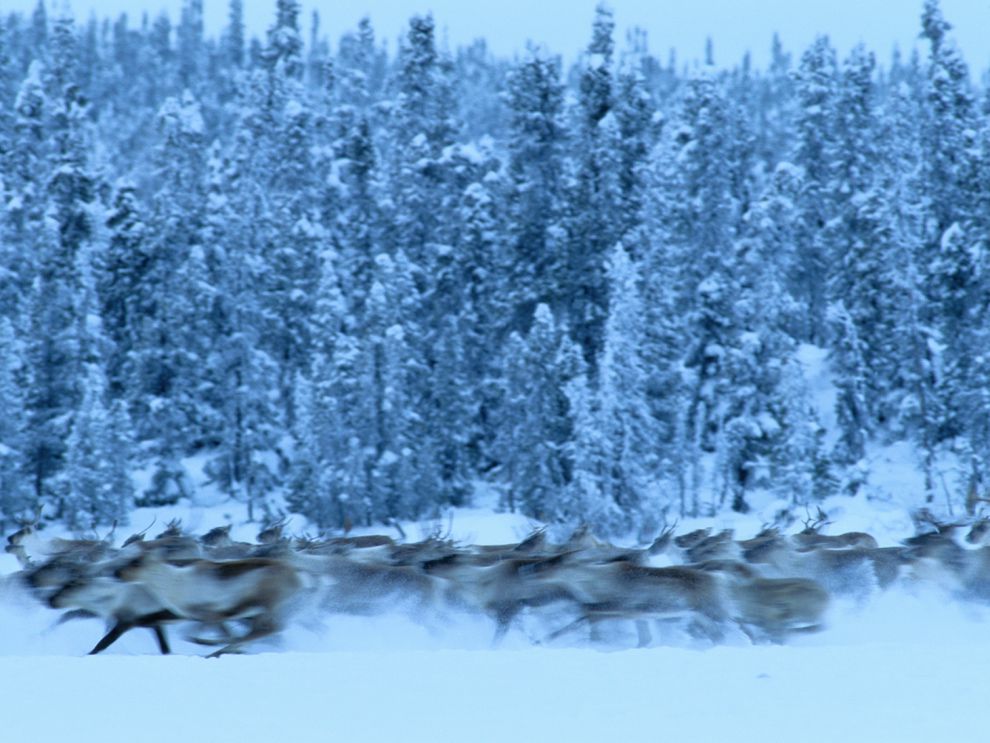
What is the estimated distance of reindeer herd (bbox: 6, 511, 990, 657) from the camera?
28.0 ft

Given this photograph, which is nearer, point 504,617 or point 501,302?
point 504,617

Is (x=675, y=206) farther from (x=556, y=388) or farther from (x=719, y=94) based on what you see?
(x=556, y=388)

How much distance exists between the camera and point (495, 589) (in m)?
8.98

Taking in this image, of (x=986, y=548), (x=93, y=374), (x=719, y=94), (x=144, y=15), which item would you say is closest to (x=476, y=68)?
(x=144, y=15)

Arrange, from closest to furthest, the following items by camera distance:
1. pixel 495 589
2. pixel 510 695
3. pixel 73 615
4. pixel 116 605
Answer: pixel 510 695 → pixel 116 605 → pixel 73 615 → pixel 495 589

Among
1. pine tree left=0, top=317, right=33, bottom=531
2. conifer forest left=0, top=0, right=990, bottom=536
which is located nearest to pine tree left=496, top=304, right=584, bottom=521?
conifer forest left=0, top=0, right=990, bottom=536

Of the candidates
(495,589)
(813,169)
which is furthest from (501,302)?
(495,589)

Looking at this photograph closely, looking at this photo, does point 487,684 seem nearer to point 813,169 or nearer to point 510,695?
point 510,695

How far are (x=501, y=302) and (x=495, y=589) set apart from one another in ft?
104

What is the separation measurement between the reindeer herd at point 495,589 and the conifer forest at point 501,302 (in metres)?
19.4

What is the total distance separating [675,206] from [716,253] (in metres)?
2.24

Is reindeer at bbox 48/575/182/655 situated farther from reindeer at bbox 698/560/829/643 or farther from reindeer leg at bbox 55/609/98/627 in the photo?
reindeer at bbox 698/560/829/643

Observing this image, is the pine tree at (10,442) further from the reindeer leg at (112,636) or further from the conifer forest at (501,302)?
the reindeer leg at (112,636)

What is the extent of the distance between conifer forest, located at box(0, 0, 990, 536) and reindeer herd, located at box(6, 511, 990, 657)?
1940 centimetres
